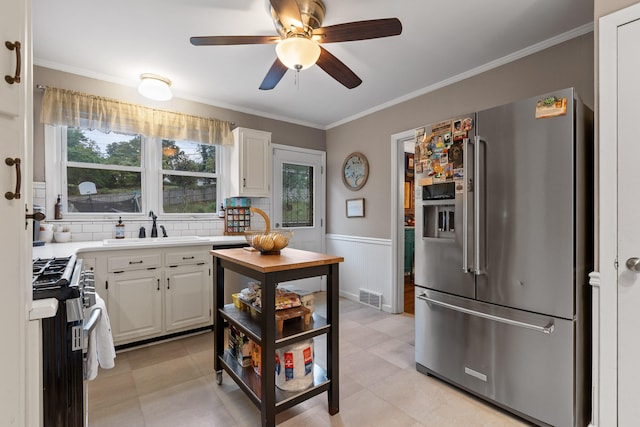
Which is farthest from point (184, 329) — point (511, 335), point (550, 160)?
point (550, 160)

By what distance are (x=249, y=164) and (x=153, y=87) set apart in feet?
4.16

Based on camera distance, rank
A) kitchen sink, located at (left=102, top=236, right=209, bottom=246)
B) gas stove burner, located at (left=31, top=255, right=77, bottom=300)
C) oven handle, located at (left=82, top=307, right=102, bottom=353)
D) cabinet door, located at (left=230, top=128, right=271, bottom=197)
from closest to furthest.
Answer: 1. gas stove burner, located at (left=31, top=255, right=77, bottom=300)
2. oven handle, located at (left=82, top=307, right=102, bottom=353)
3. kitchen sink, located at (left=102, top=236, right=209, bottom=246)
4. cabinet door, located at (left=230, top=128, right=271, bottom=197)

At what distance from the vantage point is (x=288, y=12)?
166 centimetres

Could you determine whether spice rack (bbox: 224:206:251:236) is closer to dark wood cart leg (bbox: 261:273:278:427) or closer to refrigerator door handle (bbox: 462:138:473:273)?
dark wood cart leg (bbox: 261:273:278:427)

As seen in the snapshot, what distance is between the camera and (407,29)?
2.25m

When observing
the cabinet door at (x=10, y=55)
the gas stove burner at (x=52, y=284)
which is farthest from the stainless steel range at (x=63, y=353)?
the cabinet door at (x=10, y=55)

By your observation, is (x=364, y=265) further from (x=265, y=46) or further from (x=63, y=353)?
(x=63, y=353)

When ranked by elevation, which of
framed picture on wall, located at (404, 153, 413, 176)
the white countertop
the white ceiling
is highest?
the white ceiling

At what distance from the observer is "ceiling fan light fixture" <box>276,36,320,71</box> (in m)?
1.80

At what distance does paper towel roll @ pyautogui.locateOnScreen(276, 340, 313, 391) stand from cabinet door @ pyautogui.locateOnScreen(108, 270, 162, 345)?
1605 millimetres

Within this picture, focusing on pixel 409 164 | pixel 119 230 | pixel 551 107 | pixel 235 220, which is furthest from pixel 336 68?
pixel 409 164

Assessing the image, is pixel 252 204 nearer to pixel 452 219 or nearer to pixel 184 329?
pixel 184 329

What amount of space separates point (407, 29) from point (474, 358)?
236cm
